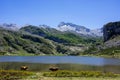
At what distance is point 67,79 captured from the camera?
5047cm

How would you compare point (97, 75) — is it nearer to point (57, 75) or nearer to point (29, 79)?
point (57, 75)

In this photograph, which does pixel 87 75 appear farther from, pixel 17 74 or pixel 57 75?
pixel 17 74

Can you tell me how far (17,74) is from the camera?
58.7m

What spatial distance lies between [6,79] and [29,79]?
14.7 feet

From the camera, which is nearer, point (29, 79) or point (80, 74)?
point (29, 79)

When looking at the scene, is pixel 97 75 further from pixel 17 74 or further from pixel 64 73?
pixel 17 74

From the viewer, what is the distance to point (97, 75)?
59156 mm

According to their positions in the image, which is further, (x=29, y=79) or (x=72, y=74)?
(x=72, y=74)

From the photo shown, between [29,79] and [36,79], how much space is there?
1475mm

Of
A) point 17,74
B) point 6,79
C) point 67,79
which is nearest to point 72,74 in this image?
point 67,79

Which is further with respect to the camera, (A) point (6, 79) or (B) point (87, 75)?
(B) point (87, 75)

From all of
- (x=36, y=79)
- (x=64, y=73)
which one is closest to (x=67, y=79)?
(x=36, y=79)

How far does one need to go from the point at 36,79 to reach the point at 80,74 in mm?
14975

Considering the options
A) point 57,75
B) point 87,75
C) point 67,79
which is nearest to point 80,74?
point 87,75
